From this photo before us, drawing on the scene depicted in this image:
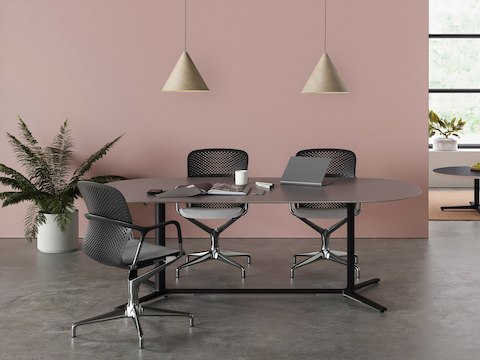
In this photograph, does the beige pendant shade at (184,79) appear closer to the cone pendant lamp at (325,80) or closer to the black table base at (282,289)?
the cone pendant lamp at (325,80)

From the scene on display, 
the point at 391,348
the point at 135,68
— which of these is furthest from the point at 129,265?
the point at 135,68

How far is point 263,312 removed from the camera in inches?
186

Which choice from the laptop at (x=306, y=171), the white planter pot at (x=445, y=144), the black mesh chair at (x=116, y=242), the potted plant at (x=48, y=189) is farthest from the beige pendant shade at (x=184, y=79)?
the white planter pot at (x=445, y=144)

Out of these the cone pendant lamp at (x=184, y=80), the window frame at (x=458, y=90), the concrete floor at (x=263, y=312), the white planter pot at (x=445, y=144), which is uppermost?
the window frame at (x=458, y=90)

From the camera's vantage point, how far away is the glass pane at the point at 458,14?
450 inches

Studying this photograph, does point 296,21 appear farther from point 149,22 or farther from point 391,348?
point 391,348

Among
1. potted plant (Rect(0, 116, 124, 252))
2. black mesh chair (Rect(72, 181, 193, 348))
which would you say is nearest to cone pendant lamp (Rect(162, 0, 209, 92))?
potted plant (Rect(0, 116, 124, 252))

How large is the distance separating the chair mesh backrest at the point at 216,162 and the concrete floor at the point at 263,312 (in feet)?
2.47

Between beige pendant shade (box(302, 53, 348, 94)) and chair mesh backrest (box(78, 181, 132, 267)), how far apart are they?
2900mm

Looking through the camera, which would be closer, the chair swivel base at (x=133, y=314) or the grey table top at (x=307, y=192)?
the chair swivel base at (x=133, y=314)

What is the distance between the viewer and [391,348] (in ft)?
→ 13.2

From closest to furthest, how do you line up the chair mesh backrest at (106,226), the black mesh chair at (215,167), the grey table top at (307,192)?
the chair mesh backrest at (106,226)
the grey table top at (307,192)
the black mesh chair at (215,167)

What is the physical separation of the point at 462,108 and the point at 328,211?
675cm

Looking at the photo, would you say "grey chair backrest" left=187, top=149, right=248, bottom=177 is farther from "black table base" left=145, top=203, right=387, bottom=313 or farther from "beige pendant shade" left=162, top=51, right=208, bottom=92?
"black table base" left=145, top=203, right=387, bottom=313
